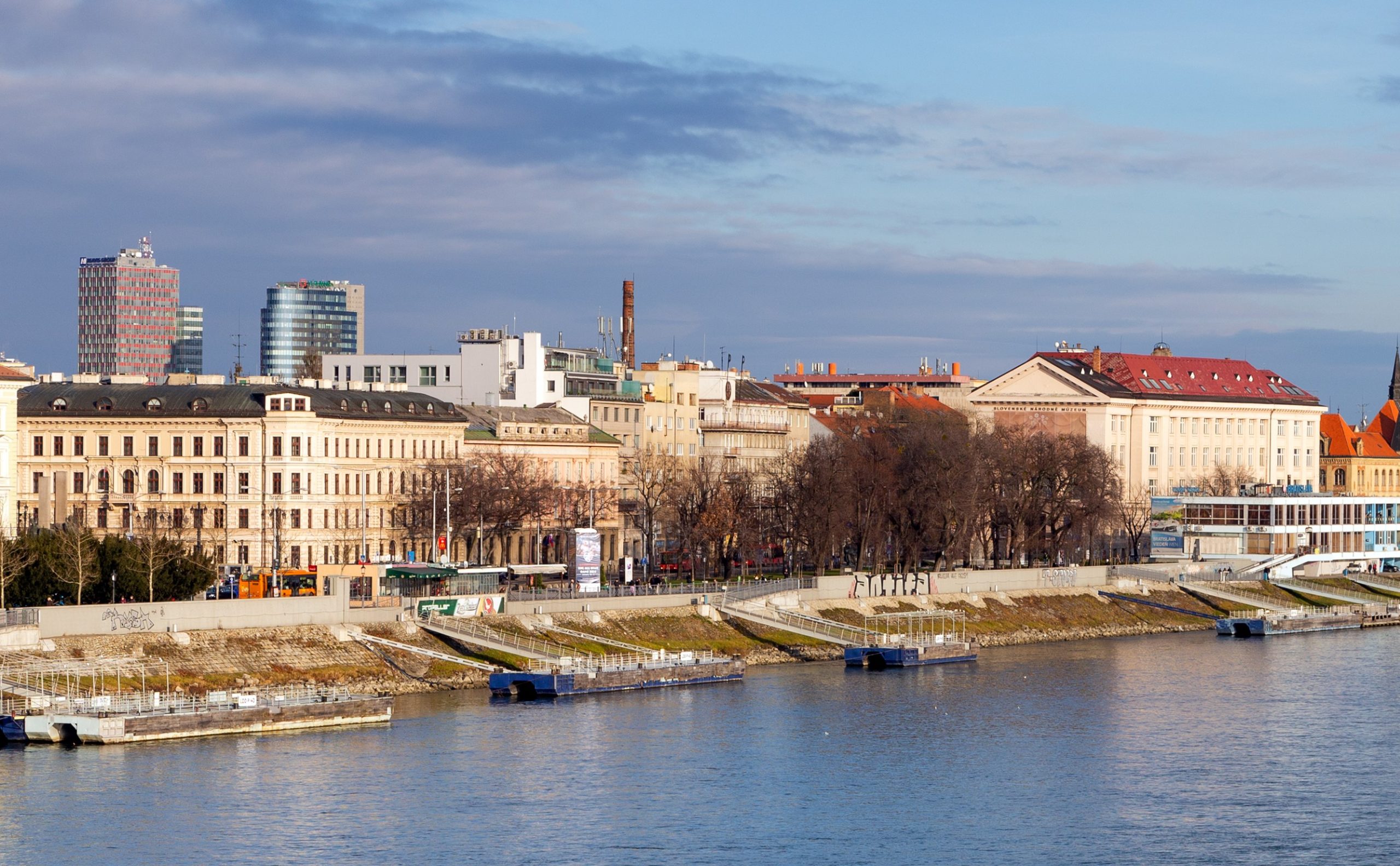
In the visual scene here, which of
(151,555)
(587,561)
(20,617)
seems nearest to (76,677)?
(20,617)

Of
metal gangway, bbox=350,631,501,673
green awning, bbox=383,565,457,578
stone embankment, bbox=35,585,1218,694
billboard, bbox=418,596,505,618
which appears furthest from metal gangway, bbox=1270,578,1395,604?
metal gangway, bbox=350,631,501,673

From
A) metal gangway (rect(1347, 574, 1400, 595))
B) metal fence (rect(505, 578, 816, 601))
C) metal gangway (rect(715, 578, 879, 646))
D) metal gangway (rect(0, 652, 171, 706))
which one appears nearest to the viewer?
metal gangway (rect(0, 652, 171, 706))

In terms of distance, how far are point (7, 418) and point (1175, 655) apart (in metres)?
61.5

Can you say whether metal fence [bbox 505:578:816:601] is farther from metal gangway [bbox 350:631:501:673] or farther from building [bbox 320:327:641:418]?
building [bbox 320:327:641:418]

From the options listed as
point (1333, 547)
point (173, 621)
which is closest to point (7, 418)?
point (173, 621)

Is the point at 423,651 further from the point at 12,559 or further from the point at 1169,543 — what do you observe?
the point at 1169,543

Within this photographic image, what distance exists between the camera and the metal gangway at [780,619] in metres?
121

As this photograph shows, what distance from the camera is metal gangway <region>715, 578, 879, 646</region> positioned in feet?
397

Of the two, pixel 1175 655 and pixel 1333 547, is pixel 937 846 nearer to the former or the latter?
pixel 1175 655

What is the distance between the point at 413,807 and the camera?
70.6 m

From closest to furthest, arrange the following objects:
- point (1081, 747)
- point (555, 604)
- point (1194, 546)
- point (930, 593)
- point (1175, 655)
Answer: point (1081, 747), point (555, 604), point (1175, 655), point (930, 593), point (1194, 546)

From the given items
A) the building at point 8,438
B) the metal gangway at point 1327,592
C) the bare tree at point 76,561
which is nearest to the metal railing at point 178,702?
the bare tree at point 76,561

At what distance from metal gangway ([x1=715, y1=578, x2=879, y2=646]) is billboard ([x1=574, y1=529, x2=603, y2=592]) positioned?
7.23 meters

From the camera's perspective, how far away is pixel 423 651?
100 metres
